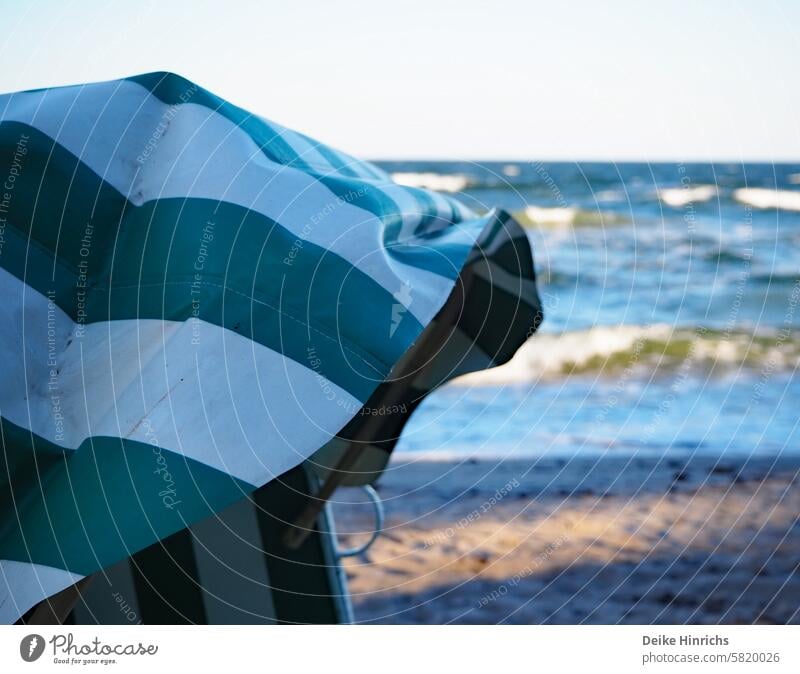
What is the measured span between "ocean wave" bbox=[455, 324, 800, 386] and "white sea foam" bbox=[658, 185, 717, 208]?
697 cm

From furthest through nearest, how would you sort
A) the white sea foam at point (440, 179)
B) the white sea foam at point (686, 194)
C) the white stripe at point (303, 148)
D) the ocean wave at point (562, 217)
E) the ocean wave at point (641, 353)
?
the white sea foam at point (440, 179)
the white sea foam at point (686, 194)
the ocean wave at point (562, 217)
the ocean wave at point (641, 353)
the white stripe at point (303, 148)

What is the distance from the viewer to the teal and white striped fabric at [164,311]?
73 cm

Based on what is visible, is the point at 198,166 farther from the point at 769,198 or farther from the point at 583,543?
the point at 769,198

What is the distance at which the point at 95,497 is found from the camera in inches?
28.6

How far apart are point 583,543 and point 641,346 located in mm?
3807

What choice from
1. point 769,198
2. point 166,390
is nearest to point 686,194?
point 769,198

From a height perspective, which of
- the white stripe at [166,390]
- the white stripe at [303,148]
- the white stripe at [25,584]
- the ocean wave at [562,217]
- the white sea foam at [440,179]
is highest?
the white stripe at [303,148]

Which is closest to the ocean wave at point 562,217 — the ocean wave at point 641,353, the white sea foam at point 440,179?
the white sea foam at point 440,179

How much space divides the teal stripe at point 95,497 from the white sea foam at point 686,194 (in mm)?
13649

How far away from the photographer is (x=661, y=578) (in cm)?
304

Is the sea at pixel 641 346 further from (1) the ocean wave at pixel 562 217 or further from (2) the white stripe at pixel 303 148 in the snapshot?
(2) the white stripe at pixel 303 148
